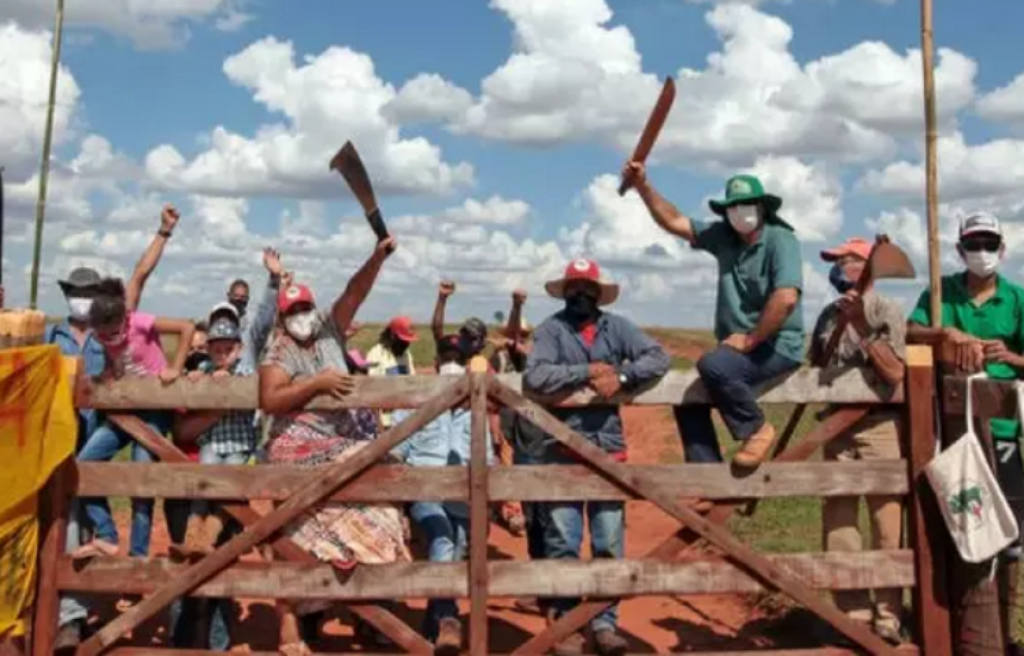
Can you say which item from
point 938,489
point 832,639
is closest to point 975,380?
point 938,489

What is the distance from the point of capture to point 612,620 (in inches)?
219

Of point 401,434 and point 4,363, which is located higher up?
point 4,363

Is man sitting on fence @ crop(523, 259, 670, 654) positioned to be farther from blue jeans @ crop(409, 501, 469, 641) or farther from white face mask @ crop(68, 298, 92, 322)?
white face mask @ crop(68, 298, 92, 322)

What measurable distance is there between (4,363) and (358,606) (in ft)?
6.85

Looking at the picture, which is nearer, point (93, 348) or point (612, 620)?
point (612, 620)

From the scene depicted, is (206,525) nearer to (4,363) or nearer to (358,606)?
(358,606)

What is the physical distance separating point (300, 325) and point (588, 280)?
1571 mm

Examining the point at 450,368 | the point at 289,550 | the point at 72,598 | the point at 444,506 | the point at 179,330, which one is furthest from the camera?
the point at 450,368

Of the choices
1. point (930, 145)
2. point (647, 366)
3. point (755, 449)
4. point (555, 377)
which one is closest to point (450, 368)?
point (555, 377)

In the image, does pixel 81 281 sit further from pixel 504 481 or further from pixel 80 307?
pixel 504 481

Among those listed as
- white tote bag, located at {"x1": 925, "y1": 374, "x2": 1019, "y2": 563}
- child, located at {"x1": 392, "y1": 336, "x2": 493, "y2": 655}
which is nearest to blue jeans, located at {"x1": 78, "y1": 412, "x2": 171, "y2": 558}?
child, located at {"x1": 392, "y1": 336, "x2": 493, "y2": 655}

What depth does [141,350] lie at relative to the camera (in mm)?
6016

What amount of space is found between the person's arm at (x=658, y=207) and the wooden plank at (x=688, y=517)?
1.57 m

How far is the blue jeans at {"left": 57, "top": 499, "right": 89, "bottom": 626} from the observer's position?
17.9ft
